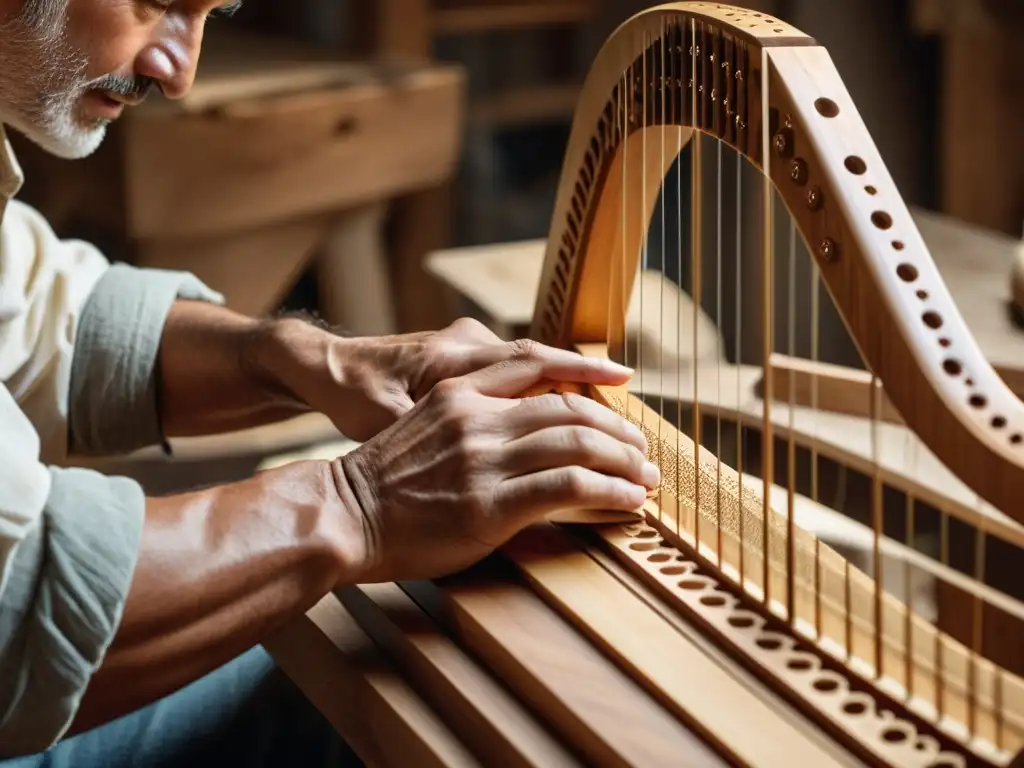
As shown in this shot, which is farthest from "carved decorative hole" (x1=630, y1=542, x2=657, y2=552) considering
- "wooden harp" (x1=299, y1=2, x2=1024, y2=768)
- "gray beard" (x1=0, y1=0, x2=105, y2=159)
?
"gray beard" (x1=0, y1=0, x2=105, y2=159)

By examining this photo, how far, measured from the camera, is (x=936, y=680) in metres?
0.95

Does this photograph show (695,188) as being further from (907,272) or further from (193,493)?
(193,493)

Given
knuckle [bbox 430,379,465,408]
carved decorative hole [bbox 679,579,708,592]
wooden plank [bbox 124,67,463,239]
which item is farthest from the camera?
wooden plank [bbox 124,67,463,239]

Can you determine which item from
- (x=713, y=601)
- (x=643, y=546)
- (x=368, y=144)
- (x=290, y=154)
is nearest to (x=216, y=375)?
(x=643, y=546)

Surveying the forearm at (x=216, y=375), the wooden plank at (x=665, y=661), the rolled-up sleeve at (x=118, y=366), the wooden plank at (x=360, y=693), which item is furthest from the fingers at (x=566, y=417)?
the rolled-up sleeve at (x=118, y=366)

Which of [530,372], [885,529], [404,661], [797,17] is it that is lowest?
[885,529]

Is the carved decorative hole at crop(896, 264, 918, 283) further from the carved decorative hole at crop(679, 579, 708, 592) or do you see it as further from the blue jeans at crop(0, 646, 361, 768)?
the blue jeans at crop(0, 646, 361, 768)

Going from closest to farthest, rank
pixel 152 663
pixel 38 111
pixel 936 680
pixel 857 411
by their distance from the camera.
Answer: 1. pixel 936 680
2. pixel 152 663
3. pixel 38 111
4. pixel 857 411

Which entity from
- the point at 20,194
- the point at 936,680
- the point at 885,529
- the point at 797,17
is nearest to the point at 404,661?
the point at 936,680

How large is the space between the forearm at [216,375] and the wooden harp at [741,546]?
0.36m

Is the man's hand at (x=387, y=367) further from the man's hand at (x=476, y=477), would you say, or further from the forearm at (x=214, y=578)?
the forearm at (x=214, y=578)

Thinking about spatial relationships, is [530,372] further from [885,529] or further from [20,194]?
[20,194]

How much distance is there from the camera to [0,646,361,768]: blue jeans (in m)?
1.42

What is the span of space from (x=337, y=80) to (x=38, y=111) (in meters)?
1.90
